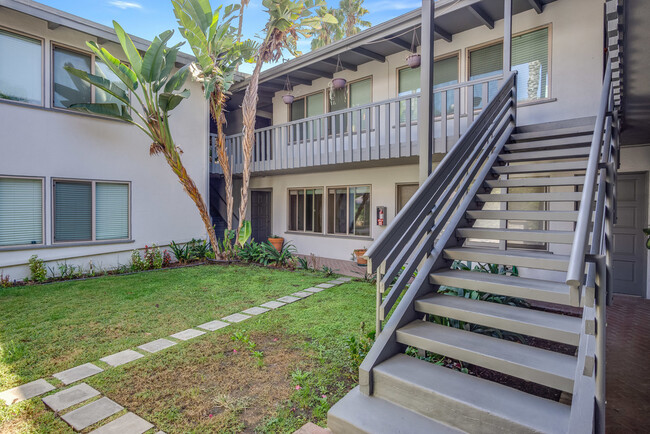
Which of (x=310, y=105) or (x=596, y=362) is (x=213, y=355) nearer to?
(x=596, y=362)

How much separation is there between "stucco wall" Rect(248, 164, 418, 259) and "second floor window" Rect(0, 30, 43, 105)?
668 centimetres

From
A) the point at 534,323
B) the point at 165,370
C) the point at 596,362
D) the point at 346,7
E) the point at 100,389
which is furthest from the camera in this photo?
the point at 346,7

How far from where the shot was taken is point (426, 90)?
16.6ft

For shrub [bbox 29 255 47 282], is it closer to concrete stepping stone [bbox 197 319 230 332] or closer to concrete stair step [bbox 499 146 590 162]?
concrete stepping stone [bbox 197 319 230 332]

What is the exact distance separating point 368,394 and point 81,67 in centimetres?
937

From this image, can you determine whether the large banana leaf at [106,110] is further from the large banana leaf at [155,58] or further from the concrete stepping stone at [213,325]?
the concrete stepping stone at [213,325]

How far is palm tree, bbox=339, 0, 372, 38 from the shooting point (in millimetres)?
18922

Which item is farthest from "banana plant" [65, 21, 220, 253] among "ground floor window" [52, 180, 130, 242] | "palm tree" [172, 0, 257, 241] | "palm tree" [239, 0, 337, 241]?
"palm tree" [239, 0, 337, 241]

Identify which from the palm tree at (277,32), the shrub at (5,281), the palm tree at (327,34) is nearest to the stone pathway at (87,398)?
the shrub at (5,281)

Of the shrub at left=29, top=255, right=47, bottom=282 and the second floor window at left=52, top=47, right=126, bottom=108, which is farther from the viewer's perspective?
the second floor window at left=52, top=47, right=126, bottom=108

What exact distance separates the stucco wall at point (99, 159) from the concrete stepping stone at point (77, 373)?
5.41m

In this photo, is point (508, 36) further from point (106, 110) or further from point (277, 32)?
point (106, 110)

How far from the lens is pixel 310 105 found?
11.2 m

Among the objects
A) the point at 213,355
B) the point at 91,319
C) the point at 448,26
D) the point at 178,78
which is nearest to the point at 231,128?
the point at 178,78
